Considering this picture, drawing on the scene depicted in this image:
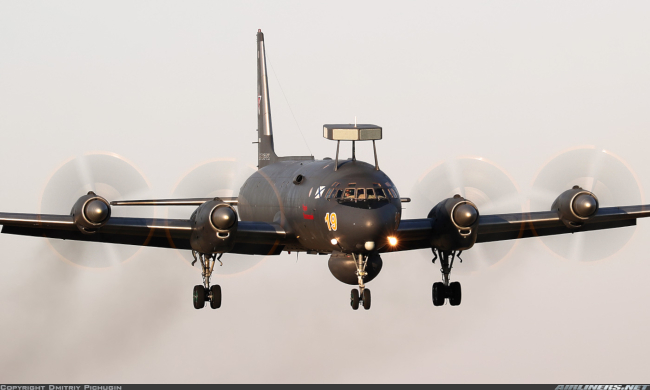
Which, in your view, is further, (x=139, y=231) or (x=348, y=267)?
(x=139, y=231)

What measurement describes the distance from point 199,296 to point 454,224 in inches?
462

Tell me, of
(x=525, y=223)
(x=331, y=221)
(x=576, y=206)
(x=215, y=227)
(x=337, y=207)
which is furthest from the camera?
(x=525, y=223)

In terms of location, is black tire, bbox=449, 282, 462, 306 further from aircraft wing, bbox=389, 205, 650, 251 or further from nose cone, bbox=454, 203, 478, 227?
nose cone, bbox=454, 203, 478, 227

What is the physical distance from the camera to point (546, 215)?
154 feet

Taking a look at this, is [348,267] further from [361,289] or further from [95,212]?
[95,212]

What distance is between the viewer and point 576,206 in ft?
148

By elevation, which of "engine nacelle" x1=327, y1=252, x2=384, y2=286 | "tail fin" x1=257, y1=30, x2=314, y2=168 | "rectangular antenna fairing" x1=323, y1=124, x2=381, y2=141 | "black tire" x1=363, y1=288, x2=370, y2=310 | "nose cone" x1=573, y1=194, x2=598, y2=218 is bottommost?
"black tire" x1=363, y1=288, x2=370, y2=310

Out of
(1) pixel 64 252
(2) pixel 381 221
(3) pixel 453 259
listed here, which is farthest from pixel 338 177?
(1) pixel 64 252

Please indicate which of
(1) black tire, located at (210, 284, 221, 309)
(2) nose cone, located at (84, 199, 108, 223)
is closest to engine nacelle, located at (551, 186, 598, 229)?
(1) black tire, located at (210, 284, 221, 309)

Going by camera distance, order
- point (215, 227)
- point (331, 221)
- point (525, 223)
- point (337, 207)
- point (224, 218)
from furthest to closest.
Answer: point (525, 223) → point (215, 227) → point (224, 218) → point (331, 221) → point (337, 207)

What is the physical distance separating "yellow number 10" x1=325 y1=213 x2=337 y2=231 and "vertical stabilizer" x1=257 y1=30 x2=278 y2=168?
1431 centimetres

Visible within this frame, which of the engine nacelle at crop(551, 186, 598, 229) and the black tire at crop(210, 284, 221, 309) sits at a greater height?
the engine nacelle at crop(551, 186, 598, 229)

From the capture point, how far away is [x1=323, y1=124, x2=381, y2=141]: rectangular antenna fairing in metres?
41.4

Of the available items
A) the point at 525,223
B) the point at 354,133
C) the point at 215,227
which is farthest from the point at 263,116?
the point at 354,133
